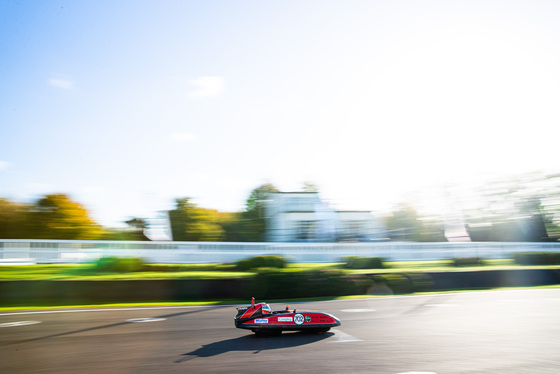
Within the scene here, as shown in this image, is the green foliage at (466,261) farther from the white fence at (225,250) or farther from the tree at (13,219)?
the tree at (13,219)

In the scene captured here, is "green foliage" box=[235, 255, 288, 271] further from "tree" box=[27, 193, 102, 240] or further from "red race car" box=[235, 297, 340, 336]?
"tree" box=[27, 193, 102, 240]

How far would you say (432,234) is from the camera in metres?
34.8

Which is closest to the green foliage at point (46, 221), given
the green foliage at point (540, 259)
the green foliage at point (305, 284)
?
the green foliage at point (305, 284)

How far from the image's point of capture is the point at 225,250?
73.6 feet

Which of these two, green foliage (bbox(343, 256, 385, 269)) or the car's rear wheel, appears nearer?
the car's rear wheel

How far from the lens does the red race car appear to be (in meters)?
7.28

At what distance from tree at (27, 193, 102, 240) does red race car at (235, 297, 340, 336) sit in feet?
82.6

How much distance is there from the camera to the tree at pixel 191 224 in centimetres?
3097

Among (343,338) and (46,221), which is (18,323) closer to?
(343,338)

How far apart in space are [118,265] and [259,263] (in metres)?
7.35

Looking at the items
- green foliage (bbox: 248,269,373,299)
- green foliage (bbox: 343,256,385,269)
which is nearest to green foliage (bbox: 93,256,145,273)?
green foliage (bbox: 248,269,373,299)

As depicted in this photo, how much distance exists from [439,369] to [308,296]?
32.8ft

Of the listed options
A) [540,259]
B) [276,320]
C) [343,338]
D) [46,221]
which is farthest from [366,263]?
[46,221]

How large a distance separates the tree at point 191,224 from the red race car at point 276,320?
24173 mm
